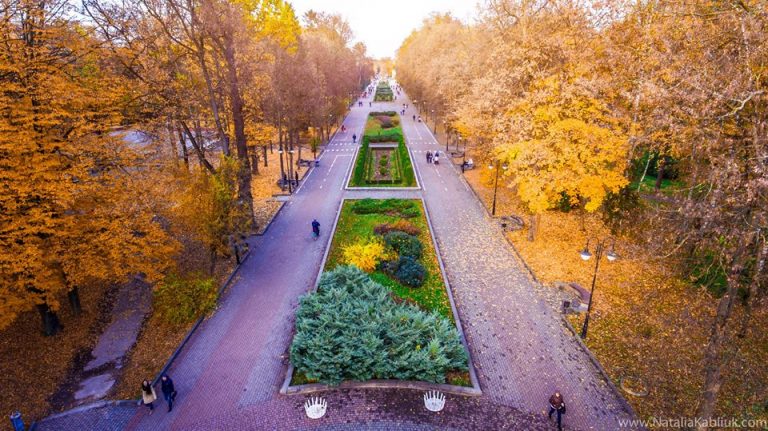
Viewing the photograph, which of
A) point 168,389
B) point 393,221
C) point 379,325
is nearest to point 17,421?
point 168,389

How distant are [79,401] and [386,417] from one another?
9126 mm

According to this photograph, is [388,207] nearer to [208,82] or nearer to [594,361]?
[208,82]

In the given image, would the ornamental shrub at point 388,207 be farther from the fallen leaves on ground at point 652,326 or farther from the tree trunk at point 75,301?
the tree trunk at point 75,301

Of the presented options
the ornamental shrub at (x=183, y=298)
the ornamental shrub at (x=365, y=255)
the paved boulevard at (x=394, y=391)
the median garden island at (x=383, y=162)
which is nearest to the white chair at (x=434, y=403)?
the paved boulevard at (x=394, y=391)

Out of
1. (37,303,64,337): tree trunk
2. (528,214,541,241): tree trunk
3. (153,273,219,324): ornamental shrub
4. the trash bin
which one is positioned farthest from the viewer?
(528,214,541,241): tree trunk

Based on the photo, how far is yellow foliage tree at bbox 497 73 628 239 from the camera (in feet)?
56.4

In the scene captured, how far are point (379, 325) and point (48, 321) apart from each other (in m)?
11.9

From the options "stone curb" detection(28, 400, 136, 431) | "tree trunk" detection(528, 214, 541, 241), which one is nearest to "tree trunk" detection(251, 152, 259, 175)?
"tree trunk" detection(528, 214, 541, 241)

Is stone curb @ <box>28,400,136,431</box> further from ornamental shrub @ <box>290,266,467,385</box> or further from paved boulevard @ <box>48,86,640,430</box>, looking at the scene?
ornamental shrub @ <box>290,266,467,385</box>

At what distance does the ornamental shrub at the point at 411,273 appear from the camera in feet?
57.6

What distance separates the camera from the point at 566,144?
1766cm

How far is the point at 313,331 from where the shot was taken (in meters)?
13.1

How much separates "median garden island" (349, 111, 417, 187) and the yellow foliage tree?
1326 centimetres

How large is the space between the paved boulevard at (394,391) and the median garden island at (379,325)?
2.30ft
